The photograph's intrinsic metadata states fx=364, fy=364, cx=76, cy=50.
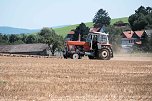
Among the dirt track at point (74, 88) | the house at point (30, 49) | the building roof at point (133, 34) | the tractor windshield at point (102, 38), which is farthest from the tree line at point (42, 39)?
the dirt track at point (74, 88)

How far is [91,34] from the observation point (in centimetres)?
3441

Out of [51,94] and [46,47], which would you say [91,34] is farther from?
[46,47]

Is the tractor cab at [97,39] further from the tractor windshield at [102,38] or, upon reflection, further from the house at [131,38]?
the house at [131,38]

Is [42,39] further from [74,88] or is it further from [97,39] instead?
[74,88]

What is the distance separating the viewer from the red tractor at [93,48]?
3438 centimetres

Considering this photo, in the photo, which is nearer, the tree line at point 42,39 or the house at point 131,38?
the tree line at point 42,39

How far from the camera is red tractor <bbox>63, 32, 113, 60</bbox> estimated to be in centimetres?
3438

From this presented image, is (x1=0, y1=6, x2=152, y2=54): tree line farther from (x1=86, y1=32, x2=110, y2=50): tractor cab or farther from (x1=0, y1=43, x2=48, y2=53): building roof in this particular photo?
(x1=86, y1=32, x2=110, y2=50): tractor cab

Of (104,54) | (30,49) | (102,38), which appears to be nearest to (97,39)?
(102,38)

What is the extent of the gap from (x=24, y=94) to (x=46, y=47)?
7863 cm

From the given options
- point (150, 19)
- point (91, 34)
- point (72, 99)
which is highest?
point (150, 19)

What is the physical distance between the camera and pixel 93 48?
114 feet

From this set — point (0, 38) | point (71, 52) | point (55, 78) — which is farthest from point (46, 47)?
point (55, 78)

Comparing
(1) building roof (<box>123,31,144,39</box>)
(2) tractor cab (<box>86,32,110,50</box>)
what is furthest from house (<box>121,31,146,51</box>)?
(2) tractor cab (<box>86,32,110,50</box>)
